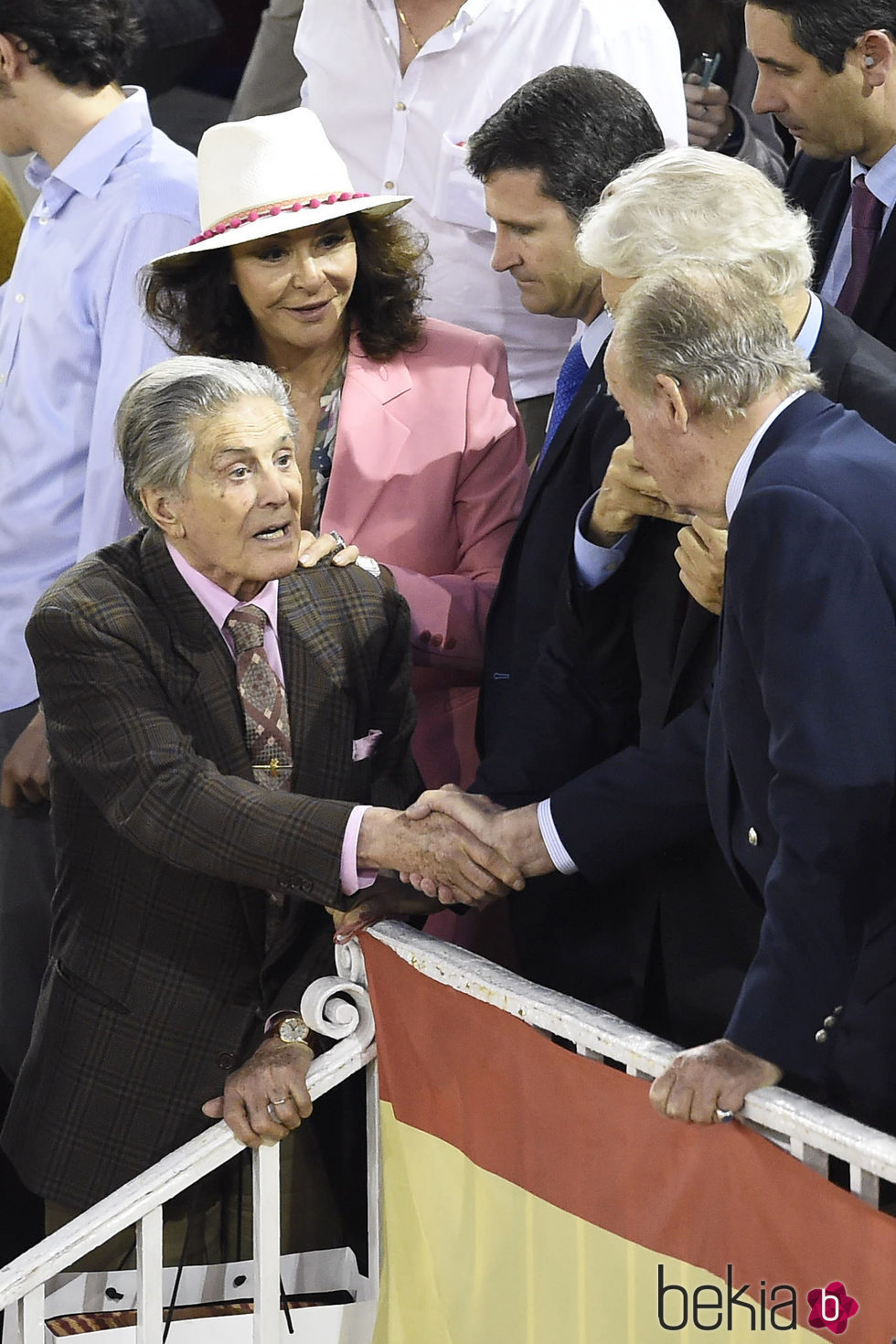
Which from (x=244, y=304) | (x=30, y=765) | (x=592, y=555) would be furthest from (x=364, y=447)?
(x=30, y=765)

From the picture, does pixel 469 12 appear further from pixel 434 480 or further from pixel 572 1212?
pixel 572 1212

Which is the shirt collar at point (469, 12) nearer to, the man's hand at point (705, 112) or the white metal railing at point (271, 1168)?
the man's hand at point (705, 112)

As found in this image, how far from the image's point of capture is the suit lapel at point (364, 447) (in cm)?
327

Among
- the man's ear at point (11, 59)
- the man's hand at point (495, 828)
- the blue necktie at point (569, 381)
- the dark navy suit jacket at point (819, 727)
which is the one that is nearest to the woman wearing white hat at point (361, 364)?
the blue necktie at point (569, 381)

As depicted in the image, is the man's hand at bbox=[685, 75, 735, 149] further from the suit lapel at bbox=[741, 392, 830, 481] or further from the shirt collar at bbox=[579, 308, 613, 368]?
the suit lapel at bbox=[741, 392, 830, 481]

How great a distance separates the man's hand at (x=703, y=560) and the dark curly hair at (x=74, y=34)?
1.87m

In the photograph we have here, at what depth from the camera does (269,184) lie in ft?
10.5

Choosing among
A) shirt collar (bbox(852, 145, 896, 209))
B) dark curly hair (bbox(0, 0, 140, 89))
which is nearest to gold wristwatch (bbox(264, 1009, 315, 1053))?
shirt collar (bbox(852, 145, 896, 209))

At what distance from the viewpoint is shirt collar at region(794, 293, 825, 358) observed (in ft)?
7.90

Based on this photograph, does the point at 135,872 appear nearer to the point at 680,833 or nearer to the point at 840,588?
the point at 680,833

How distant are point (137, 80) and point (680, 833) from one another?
3287mm

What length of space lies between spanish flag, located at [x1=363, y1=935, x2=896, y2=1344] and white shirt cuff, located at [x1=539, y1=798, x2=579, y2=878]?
0.98 feet

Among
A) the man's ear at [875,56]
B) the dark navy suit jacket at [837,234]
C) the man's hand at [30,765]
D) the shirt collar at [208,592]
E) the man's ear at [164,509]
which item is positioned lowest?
the man's hand at [30,765]

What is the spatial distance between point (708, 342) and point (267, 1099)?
125cm
